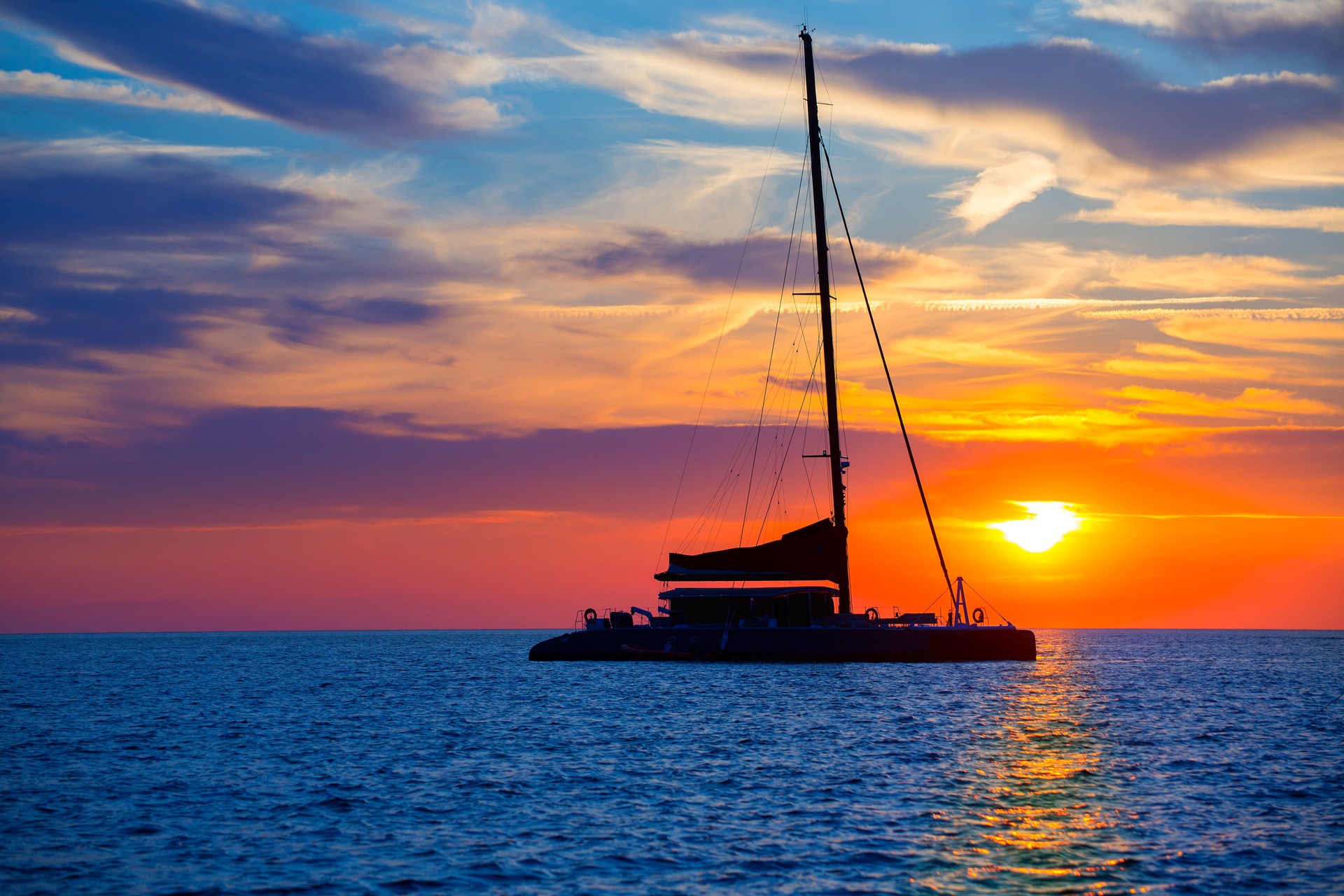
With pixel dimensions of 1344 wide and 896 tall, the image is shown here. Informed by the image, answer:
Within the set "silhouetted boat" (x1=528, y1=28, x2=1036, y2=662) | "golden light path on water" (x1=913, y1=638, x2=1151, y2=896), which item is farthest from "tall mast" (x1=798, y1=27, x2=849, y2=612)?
"golden light path on water" (x1=913, y1=638, x2=1151, y2=896)

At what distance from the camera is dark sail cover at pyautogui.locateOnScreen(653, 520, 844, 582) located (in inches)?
2474

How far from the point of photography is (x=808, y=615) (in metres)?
62.4

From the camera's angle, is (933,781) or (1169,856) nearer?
(1169,856)

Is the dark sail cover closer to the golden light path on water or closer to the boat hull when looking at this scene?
the boat hull

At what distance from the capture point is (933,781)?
1110 inches

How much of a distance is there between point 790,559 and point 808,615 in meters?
3.23

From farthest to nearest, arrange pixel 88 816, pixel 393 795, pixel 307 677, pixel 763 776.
→ pixel 307 677, pixel 763 776, pixel 393 795, pixel 88 816

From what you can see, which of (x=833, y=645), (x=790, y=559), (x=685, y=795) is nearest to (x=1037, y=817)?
(x=685, y=795)

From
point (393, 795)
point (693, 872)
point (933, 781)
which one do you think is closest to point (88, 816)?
point (393, 795)

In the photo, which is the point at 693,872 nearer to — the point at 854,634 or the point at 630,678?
the point at 854,634

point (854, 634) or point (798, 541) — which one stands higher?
Result: point (798, 541)

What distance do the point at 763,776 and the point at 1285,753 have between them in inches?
673

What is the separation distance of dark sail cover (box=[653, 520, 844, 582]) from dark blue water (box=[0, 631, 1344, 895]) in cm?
832

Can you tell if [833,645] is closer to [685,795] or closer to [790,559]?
[790,559]
